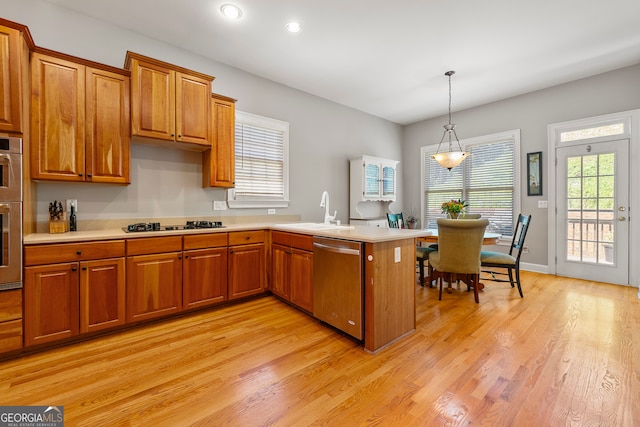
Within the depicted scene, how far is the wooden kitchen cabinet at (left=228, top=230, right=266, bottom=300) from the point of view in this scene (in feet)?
10.4

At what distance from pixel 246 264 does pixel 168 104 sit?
75.3 inches

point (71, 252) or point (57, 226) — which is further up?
point (57, 226)

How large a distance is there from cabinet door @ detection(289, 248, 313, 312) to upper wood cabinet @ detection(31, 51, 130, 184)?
74.2 inches

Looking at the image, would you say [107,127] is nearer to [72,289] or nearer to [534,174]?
[72,289]

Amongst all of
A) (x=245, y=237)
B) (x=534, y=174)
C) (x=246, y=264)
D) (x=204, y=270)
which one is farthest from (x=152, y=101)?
(x=534, y=174)

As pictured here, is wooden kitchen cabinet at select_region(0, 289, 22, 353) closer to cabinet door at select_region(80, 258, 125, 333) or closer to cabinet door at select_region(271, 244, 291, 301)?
cabinet door at select_region(80, 258, 125, 333)

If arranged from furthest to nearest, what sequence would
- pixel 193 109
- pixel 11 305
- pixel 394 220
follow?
pixel 394 220 → pixel 193 109 → pixel 11 305

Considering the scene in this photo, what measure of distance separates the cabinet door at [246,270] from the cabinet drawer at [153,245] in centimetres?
58

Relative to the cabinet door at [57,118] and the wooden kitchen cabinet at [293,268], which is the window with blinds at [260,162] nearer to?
the wooden kitchen cabinet at [293,268]

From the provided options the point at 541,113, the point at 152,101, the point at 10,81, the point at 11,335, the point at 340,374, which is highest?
the point at 541,113

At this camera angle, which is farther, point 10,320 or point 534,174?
point 534,174

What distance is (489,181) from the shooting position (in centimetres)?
526

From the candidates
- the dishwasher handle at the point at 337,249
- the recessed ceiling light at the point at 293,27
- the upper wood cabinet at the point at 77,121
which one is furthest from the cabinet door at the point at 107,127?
the dishwasher handle at the point at 337,249

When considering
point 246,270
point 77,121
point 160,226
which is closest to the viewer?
point 77,121
